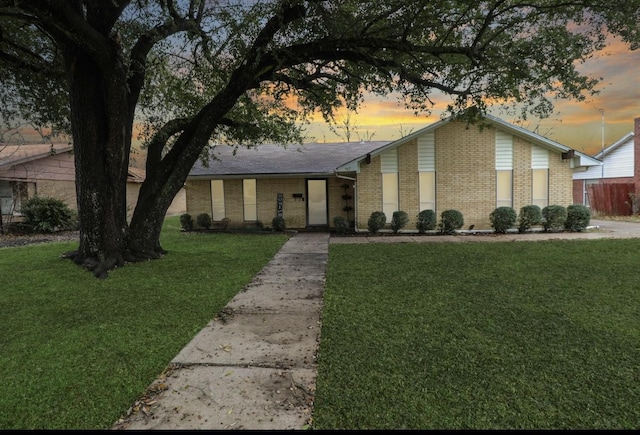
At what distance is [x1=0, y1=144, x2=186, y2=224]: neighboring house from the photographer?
16.2 metres

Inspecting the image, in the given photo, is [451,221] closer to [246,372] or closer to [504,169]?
[504,169]

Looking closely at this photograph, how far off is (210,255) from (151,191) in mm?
2169

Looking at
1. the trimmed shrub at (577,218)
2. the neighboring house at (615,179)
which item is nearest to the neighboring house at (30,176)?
the trimmed shrub at (577,218)

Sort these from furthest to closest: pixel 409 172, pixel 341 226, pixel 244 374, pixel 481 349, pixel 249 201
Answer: pixel 249 201 → pixel 409 172 → pixel 341 226 → pixel 481 349 → pixel 244 374

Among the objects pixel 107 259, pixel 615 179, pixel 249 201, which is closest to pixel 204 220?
pixel 249 201

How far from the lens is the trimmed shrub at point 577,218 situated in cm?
1388

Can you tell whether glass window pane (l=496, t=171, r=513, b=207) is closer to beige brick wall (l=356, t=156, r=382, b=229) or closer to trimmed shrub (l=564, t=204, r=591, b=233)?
trimmed shrub (l=564, t=204, r=591, b=233)

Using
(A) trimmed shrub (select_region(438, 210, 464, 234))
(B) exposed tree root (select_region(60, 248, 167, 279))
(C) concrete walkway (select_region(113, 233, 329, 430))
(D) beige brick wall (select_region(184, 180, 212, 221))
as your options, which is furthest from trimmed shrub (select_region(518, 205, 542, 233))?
(D) beige brick wall (select_region(184, 180, 212, 221))

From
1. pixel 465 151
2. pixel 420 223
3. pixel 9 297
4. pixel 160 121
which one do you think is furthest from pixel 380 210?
pixel 9 297

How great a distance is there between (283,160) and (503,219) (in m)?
9.54

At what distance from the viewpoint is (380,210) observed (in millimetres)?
14938

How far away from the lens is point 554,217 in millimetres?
13898

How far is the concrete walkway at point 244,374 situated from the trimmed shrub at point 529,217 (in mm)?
11222

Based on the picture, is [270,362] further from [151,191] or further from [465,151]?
[465,151]
